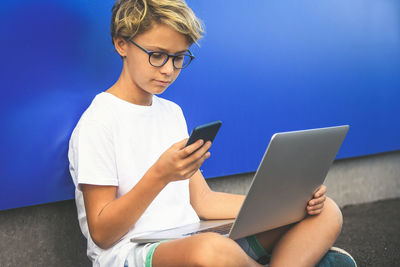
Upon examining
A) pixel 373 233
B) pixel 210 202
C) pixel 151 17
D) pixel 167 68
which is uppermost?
pixel 151 17

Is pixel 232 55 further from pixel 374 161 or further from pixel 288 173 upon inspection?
pixel 374 161

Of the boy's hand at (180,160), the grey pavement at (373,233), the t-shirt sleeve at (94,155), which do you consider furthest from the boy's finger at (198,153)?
the grey pavement at (373,233)

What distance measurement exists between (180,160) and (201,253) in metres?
0.20

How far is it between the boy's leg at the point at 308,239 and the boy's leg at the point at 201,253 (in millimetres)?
230

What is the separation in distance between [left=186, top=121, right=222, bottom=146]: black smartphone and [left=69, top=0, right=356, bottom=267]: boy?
0.02m

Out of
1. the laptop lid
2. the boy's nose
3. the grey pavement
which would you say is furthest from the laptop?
the grey pavement

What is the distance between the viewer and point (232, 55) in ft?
6.05

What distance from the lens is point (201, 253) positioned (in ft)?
3.25

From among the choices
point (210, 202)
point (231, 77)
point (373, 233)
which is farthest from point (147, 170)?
point (373, 233)

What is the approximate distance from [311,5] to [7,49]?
1.35m

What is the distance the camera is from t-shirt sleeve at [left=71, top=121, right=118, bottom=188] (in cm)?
116

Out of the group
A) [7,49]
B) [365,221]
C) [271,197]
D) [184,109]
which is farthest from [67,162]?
[365,221]

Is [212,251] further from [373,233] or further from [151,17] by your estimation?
[373,233]

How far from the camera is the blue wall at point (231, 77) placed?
1281 millimetres
